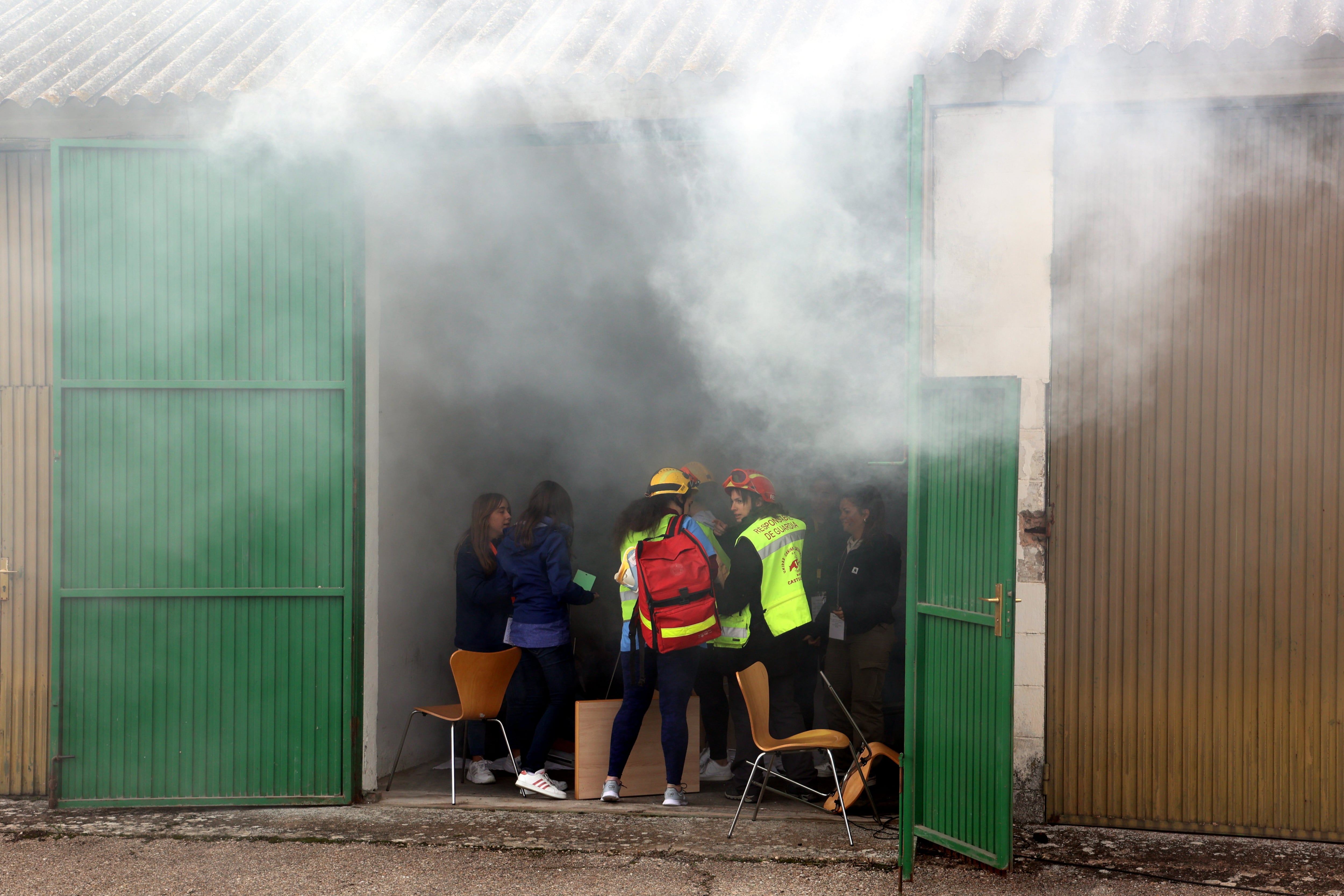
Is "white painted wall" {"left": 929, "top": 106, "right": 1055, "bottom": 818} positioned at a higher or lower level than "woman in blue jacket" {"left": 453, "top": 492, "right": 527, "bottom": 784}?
higher

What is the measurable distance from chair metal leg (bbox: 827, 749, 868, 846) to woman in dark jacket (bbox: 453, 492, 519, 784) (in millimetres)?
1850

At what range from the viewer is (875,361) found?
20.5ft

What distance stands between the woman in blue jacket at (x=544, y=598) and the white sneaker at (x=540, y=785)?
99 mm

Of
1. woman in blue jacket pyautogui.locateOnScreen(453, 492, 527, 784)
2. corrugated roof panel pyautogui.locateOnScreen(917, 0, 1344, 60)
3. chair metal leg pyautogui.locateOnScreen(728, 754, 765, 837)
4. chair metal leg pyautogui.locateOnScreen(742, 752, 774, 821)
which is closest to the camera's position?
corrugated roof panel pyautogui.locateOnScreen(917, 0, 1344, 60)

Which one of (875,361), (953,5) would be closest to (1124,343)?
(953,5)

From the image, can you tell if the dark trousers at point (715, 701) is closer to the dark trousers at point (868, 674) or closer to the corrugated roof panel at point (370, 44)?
the dark trousers at point (868, 674)

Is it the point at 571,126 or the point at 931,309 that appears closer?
the point at 931,309

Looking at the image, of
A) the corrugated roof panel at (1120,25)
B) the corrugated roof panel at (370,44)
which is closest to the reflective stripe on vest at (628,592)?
the corrugated roof panel at (370,44)

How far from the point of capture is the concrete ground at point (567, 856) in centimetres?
351

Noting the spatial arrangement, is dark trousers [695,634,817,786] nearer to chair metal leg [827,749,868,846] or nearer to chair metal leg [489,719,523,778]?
chair metal leg [827,749,868,846]

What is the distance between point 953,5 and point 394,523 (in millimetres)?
3721

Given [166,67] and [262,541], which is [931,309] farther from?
[166,67]

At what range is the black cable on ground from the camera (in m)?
3.46

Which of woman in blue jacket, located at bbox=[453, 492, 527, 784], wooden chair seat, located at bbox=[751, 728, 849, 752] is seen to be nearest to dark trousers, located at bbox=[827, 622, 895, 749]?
wooden chair seat, located at bbox=[751, 728, 849, 752]
